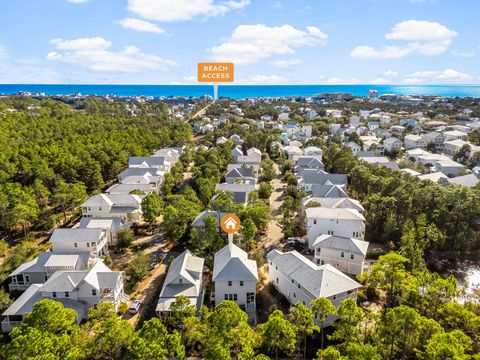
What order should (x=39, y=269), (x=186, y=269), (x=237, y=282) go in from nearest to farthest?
(x=237, y=282) < (x=186, y=269) < (x=39, y=269)

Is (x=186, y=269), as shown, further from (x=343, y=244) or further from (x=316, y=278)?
(x=343, y=244)

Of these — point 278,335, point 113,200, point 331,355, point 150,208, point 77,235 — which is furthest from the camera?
point 113,200

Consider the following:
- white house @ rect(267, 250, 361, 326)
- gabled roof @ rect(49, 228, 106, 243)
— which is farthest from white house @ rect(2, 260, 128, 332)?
white house @ rect(267, 250, 361, 326)

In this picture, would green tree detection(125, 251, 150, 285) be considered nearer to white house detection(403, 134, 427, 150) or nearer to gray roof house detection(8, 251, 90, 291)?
gray roof house detection(8, 251, 90, 291)

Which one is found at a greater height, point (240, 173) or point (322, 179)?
point (322, 179)

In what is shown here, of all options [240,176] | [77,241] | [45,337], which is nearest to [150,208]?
[77,241]

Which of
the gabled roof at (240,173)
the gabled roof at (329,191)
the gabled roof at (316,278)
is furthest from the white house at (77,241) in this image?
the gabled roof at (329,191)

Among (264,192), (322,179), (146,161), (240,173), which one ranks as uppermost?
(146,161)
